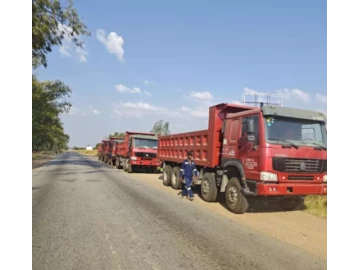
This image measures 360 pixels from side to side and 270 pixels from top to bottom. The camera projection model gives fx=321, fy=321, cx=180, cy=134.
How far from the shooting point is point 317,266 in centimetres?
471

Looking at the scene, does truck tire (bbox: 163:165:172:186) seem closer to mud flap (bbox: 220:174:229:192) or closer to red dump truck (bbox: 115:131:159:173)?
mud flap (bbox: 220:174:229:192)

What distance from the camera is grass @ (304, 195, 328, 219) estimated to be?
870cm

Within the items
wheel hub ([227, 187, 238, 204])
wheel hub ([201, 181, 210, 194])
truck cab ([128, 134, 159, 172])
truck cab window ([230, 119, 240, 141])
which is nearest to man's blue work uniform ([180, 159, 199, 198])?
wheel hub ([201, 181, 210, 194])

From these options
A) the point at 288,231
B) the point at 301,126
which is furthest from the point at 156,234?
the point at 301,126

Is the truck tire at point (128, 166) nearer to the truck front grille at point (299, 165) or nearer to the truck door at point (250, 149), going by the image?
the truck door at point (250, 149)

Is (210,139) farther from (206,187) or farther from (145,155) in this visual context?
(145,155)

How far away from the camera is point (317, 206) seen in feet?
31.1

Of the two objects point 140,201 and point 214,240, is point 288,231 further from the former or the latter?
point 140,201

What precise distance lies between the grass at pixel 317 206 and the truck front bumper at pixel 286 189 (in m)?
1.02

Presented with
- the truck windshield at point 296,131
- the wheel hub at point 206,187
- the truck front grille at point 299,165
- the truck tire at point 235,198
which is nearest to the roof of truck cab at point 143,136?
the wheel hub at point 206,187

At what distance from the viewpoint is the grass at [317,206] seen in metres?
8.70

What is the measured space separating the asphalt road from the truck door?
4.47 feet

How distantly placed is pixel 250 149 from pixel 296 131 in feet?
4.15

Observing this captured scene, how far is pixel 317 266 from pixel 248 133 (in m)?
3.92
